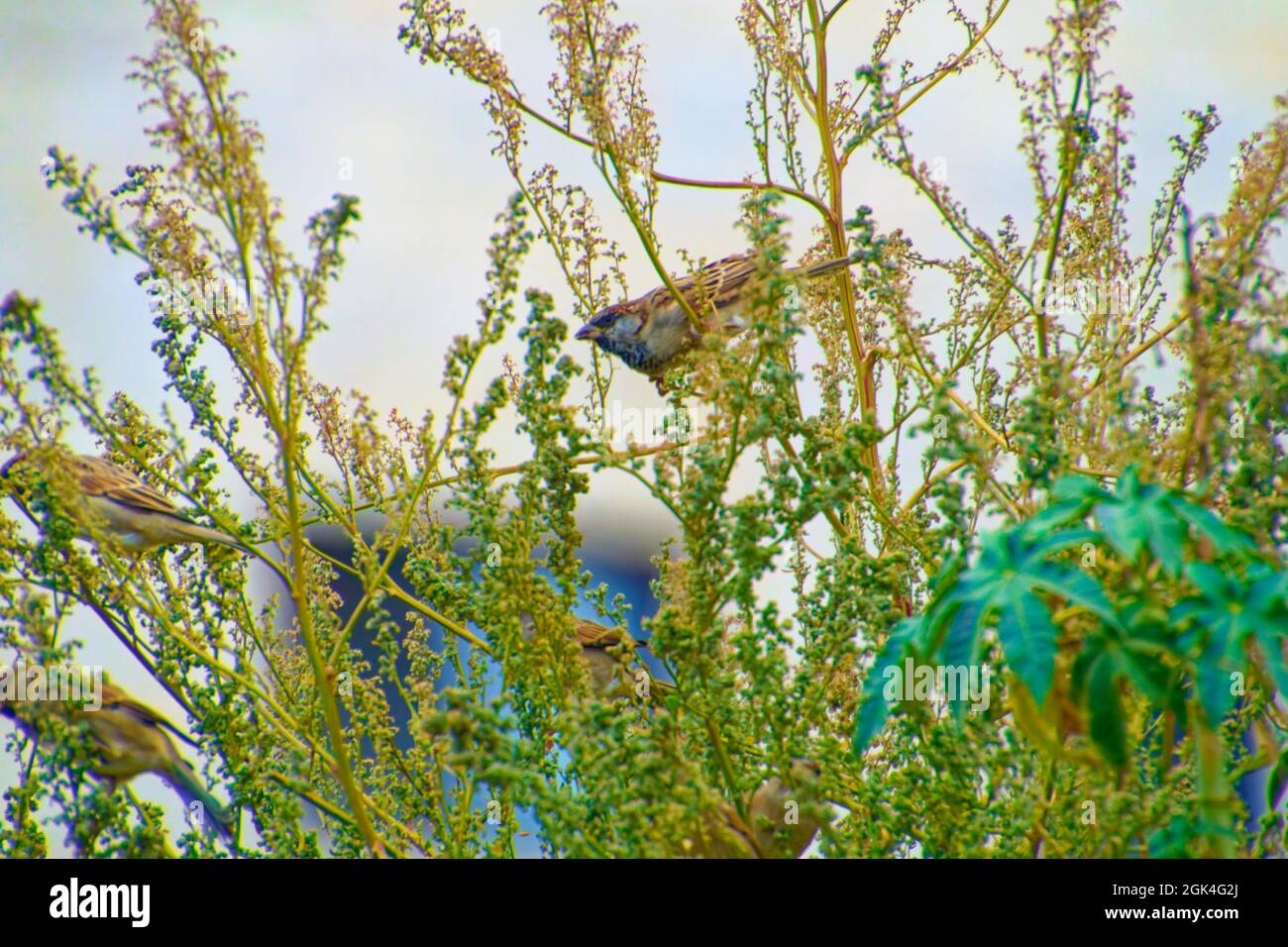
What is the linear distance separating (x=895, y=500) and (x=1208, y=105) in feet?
1.96

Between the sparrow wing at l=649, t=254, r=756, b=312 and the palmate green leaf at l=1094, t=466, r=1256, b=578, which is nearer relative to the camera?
the palmate green leaf at l=1094, t=466, r=1256, b=578

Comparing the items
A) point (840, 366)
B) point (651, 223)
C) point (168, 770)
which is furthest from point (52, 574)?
point (840, 366)

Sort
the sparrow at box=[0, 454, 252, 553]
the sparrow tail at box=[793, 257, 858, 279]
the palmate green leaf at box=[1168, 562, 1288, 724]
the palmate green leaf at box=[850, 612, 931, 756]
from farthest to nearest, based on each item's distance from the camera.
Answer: the sparrow tail at box=[793, 257, 858, 279], the sparrow at box=[0, 454, 252, 553], the palmate green leaf at box=[850, 612, 931, 756], the palmate green leaf at box=[1168, 562, 1288, 724]

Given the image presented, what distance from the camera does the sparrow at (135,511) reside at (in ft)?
4.50

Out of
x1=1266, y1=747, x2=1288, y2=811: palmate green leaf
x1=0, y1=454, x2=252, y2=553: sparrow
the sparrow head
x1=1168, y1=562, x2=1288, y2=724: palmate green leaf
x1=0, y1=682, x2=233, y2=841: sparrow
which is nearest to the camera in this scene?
x1=1168, y1=562, x2=1288, y2=724: palmate green leaf

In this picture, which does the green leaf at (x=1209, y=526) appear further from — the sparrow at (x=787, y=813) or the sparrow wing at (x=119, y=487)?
the sparrow wing at (x=119, y=487)

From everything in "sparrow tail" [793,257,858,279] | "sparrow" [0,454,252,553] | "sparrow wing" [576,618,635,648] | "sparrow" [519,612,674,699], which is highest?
"sparrow tail" [793,257,858,279]

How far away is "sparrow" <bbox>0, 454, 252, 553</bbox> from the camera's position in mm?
1372

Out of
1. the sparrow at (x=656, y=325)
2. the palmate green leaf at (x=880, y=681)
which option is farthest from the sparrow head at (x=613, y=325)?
the palmate green leaf at (x=880, y=681)

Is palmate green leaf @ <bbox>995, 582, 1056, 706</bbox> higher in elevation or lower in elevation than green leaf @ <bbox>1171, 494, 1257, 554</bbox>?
lower

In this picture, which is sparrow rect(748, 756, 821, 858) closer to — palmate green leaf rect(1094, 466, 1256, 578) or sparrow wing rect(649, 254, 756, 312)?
palmate green leaf rect(1094, 466, 1256, 578)

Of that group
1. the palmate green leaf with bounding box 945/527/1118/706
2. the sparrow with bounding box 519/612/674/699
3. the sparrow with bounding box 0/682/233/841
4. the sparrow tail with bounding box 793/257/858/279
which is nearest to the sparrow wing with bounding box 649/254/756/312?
the sparrow tail with bounding box 793/257/858/279

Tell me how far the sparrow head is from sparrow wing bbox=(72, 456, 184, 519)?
563mm
